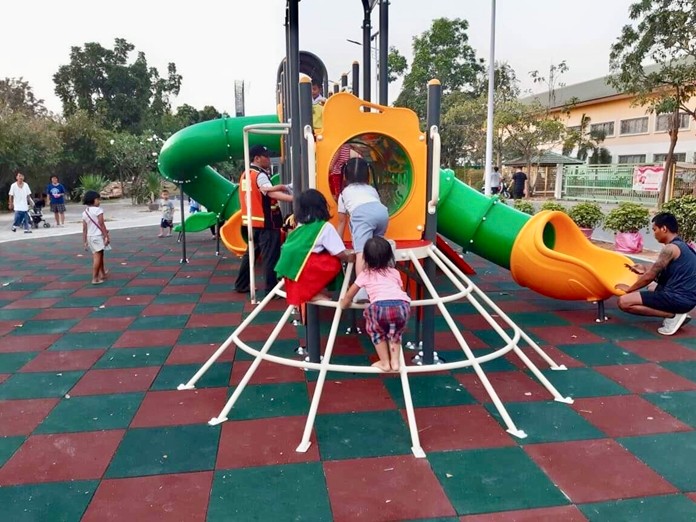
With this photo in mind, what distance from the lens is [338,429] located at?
3.21 meters

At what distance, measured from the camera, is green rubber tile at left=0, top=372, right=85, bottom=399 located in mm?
3742

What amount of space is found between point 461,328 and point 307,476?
113 inches

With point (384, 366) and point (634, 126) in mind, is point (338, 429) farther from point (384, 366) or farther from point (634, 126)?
point (634, 126)

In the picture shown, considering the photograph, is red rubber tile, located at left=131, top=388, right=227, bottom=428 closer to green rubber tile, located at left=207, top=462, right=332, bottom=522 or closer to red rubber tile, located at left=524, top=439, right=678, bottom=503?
green rubber tile, located at left=207, top=462, right=332, bottom=522

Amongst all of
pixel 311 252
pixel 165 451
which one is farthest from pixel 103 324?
pixel 311 252

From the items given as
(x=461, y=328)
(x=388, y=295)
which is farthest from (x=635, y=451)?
(x=461, y=328)

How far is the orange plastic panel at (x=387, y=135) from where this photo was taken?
3.69 m

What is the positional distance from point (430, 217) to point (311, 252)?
0.96 m

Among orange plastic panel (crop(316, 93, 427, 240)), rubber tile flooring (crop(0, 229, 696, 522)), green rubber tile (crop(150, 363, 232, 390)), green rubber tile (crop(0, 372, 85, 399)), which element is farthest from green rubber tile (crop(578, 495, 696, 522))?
green rubber tile (crop(0, 372, 85, 399))

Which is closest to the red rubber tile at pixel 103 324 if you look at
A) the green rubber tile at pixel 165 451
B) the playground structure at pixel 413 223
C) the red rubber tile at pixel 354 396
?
the playground structure at pixel 413 223

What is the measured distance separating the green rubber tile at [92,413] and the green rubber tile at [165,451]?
0.73 ft

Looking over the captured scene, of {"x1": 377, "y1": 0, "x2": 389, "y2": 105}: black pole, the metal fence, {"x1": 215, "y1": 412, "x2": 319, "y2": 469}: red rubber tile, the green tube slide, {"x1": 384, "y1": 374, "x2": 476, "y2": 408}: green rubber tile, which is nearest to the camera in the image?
{"x1": 215, "y1": 412, "x2": 319, "y2": 469}: red rubber tile

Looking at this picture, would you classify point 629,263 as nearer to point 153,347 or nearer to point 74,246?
point 153,347

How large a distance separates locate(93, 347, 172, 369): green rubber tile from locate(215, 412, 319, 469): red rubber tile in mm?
1371
